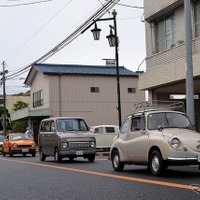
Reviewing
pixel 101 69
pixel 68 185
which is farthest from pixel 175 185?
pixel 101 69

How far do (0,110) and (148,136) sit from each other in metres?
65.2

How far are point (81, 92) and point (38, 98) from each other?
17.7 feet

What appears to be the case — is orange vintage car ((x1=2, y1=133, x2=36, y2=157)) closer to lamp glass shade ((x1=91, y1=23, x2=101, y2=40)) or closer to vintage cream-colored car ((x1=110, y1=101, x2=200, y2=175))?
lamp glass shade ((x1=91, y1=23, x2=101, y2=40))

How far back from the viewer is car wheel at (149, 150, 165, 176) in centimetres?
1127

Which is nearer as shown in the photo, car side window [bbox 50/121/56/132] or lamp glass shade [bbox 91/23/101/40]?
car side window [bbox 50/121/56/132]

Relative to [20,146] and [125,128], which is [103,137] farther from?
[125,128]

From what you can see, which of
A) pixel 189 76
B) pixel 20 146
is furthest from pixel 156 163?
pixel 20 146

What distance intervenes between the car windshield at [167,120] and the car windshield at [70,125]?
25.9ft

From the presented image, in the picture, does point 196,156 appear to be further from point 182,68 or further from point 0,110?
point 0,110

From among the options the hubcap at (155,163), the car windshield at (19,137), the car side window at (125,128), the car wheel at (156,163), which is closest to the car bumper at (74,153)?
the car side window at (125,128)

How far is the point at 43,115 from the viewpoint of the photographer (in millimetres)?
43406

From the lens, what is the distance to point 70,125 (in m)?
19.9

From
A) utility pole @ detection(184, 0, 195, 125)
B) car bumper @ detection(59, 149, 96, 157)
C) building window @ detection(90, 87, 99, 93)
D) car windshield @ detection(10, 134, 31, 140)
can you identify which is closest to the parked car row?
utility pole @ detection(184, 0, 195, 125)

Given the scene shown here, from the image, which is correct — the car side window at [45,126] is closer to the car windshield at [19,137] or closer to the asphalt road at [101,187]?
the asphalt road at [101,187]
